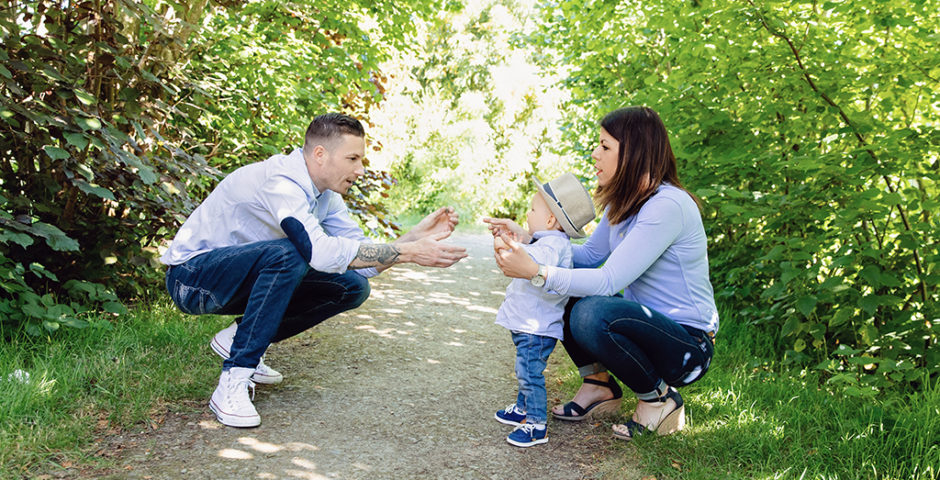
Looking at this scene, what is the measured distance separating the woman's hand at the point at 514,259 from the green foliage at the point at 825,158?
1460 millimetres

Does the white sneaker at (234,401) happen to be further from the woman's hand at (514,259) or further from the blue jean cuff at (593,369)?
the blue jean cuff at (593,369)

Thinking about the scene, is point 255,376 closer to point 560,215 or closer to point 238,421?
point 238,421

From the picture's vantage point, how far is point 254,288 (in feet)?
9.55

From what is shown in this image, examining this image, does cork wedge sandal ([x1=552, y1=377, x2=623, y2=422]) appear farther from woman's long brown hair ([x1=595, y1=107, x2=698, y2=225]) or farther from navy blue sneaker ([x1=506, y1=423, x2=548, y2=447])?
woman's long brown hair ([x1=595, y1=107, x2=698, y2=225])

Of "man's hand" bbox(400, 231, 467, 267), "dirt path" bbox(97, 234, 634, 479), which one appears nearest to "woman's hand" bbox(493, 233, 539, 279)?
"man's hand" bbox(400, 231, 467, 267)

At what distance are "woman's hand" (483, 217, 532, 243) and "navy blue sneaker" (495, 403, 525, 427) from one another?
32.2 inches

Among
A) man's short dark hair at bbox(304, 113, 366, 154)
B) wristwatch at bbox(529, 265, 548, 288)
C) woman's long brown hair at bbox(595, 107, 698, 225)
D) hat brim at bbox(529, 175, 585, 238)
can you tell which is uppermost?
man's short dark hair at bbox(304, 113, 366, 154)

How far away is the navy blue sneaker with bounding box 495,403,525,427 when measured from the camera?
9.85 feet

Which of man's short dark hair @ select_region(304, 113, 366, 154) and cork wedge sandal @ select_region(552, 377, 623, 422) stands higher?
man's short dark hair @ select_region(304, 113, 366, 154)

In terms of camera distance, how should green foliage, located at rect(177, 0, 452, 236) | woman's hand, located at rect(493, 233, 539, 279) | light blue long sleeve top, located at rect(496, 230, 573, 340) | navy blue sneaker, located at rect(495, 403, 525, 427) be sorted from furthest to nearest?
green foliage, located at rect(177, 0, 452, 236) → navy blue sneaker, located at rect(495, 403, 525, 427) → light blue long sleeve top, located at rect(496, 230, 573, 340) → woman's hand, located at rect(493, 233, 539, 279)

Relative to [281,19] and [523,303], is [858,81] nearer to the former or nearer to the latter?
[523,303]

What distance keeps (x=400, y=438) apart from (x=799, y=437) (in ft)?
5.55

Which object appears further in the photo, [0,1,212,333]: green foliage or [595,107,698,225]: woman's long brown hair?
[0,1,212,333]: green foliage

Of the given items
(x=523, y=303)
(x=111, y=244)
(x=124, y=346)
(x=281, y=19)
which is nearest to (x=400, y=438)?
(x=523, y=303)
